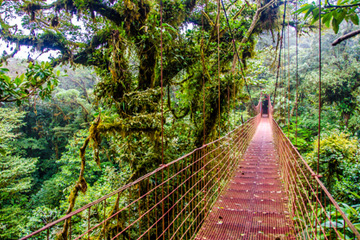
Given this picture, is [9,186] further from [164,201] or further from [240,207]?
[240,207]

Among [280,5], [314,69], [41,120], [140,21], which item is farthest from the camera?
[41,120]

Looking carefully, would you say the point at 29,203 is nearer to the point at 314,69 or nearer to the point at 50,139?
the point at 50,139

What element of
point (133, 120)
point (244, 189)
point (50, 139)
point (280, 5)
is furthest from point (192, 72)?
point (50, 139)

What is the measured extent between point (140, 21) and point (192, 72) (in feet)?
3.47

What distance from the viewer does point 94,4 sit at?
2.66m

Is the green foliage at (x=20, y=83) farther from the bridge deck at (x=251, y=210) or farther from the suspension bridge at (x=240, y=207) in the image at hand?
the bridge deck at (x=251, y=210)

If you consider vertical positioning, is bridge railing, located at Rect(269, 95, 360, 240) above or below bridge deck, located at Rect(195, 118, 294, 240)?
above

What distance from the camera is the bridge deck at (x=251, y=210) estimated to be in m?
1.61

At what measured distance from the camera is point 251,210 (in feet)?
6.50

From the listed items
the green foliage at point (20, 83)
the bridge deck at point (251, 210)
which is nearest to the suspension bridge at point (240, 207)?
the bridge deck at point (251, 210)

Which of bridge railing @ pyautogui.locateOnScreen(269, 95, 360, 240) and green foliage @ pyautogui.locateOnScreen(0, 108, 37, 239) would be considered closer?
bridge railing @ pyautogui.locateOnScreen(269, 95, 360, 240)

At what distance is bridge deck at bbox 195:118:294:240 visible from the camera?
1607 mm

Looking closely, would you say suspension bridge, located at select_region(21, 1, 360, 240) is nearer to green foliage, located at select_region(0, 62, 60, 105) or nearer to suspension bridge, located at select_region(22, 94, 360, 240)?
suspension bridge, located at select_region(22, 94, 360, 240)

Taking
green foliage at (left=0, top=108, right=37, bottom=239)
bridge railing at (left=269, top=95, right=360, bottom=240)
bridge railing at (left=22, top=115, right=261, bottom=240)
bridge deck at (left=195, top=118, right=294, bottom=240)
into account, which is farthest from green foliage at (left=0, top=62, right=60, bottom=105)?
green foliage at (left=0, top=108, right=37, bottom=239)
